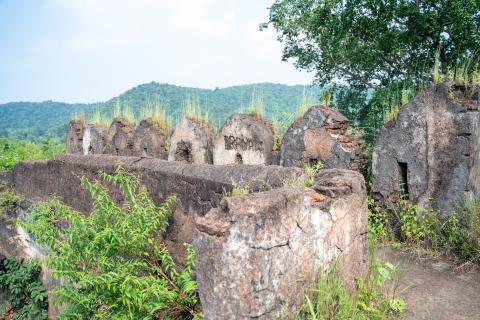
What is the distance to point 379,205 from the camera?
5.57m

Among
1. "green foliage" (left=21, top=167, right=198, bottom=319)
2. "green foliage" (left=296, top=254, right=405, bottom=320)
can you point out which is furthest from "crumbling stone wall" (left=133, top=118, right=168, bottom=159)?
"green foliage" (left=296, top=254, right=405, bottom=320)

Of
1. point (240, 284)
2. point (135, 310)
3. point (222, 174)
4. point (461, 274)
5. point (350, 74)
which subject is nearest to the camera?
point (240, 284)

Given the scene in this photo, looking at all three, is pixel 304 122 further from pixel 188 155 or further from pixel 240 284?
pixel 240 284

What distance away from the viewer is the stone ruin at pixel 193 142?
25.5ft

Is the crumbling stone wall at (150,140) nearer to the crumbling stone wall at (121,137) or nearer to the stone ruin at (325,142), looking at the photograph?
the crumbling stone wall at (121,137)

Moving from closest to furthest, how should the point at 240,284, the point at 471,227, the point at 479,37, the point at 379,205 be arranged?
1. the point at 240,284
2. the point at 471,227
3. the point at 379,205
4. the point at 479,37

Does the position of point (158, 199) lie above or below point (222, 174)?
below

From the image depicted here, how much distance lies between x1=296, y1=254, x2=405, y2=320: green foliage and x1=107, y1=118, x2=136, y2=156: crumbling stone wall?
22.5ft

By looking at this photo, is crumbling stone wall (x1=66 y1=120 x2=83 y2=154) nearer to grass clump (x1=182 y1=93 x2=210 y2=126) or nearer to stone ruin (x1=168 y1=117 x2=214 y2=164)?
stone ruin (x1=168 y1=117 x2=214 y2=164)

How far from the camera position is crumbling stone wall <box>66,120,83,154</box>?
1191 cm

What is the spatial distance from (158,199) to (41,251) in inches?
126

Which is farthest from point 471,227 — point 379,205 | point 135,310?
point 135,310

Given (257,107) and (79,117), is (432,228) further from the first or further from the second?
(79,117)

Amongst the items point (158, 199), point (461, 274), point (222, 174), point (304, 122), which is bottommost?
point (461, 274)
